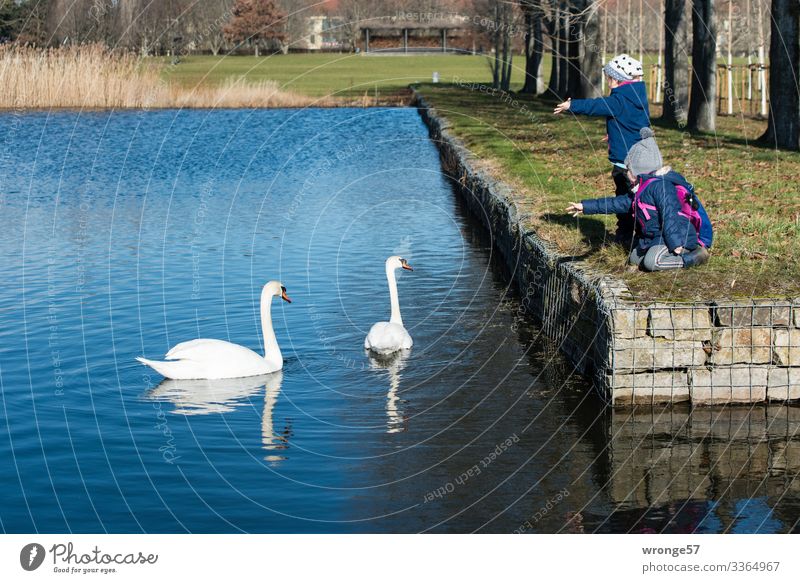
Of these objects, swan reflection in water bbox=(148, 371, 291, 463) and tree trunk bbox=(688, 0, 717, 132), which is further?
tree trunk bbox=(688, 0, 717, 132)

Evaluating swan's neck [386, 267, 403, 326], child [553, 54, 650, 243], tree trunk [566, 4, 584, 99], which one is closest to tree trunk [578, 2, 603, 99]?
tree trunk [566, 4, 584, 99]

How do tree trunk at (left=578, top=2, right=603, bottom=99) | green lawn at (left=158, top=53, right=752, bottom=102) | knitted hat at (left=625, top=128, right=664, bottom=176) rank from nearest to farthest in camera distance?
knitted hat at (left=625, top=128, right=664, bottom=176), tree trunk at (left=578, top=2, right=603, bottom=99), green lawn at (left=158, top=53, right=752, bottom=102)

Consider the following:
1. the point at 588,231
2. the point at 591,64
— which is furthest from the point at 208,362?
the point at 591,64

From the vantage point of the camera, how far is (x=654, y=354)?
1083 centimetres

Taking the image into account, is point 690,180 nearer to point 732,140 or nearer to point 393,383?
point 732,140

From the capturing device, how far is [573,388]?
1193 cm

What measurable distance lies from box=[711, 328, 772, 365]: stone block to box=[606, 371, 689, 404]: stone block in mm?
391

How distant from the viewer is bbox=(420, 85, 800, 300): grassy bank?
1169cm

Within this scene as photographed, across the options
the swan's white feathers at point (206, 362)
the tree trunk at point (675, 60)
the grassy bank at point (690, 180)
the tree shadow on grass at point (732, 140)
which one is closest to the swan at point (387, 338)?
the swan's white feathers at point (206, 362)

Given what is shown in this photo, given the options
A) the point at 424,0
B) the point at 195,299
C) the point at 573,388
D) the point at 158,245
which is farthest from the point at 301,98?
the point at 573,388

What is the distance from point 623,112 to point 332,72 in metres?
70.4

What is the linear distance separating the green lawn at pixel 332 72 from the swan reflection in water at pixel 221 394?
139 ft

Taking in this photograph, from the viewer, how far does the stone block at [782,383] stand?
1101 cm

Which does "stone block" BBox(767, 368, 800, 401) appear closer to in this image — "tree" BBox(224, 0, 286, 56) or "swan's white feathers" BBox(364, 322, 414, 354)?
"swan's white feathers" BBox(364, 322, 414, 354)
